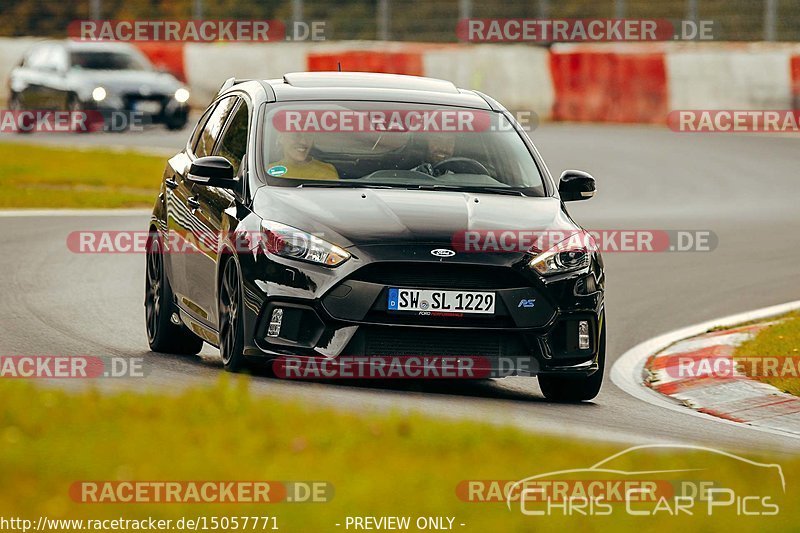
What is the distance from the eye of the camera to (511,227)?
9.11 meters

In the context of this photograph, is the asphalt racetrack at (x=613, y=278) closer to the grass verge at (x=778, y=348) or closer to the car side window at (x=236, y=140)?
the grass verge at (x=778, y=348)

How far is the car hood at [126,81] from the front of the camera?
30.2 meters

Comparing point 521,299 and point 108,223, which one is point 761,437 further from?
point 108,223

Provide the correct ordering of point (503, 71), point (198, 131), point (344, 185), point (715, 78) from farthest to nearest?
point (503, 71)
point (715, 78)
point (198, 131)
point (344, 185)

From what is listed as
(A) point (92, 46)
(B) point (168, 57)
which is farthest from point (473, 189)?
(B) point (168, 57)

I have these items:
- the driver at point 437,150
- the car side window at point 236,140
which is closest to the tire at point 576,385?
the driver at point 437,150

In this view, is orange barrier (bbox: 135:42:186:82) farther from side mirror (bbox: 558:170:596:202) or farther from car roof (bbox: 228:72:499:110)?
side mirror (bbox: 558:170:596:202)

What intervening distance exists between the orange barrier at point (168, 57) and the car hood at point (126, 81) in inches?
180

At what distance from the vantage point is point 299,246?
883 centimetres

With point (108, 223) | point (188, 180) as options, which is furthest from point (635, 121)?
point (188, 180)

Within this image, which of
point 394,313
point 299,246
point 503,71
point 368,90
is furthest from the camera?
point 503,71

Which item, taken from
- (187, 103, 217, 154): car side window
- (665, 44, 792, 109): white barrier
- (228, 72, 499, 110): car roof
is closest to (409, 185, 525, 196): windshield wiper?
(228, 72, 499, 110): car roof

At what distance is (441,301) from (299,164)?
1.46 metres

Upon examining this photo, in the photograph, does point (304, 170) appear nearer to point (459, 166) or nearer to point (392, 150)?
point (392, 150)
